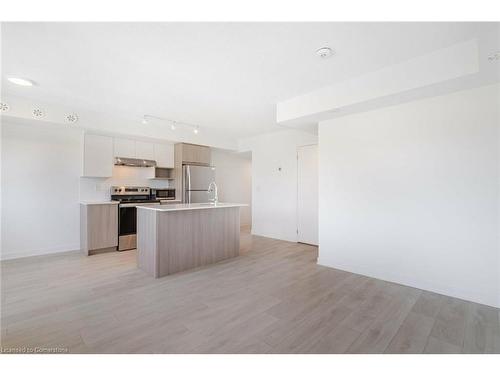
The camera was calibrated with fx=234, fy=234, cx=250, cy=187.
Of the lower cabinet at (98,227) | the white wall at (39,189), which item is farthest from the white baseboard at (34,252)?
the lower cabinet at (98,227)

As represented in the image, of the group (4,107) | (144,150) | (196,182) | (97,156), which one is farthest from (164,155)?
(4,107)

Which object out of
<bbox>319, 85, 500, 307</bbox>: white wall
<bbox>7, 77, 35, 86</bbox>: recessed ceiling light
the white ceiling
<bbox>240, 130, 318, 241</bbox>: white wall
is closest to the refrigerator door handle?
<bbox>240, 130, 318, 241</bbox>: white wall

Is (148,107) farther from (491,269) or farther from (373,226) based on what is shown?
(491,269)

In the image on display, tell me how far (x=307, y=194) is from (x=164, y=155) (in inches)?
135

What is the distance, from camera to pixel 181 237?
3449mm

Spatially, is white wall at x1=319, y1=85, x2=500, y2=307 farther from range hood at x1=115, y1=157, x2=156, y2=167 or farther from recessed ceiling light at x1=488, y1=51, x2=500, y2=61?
range hood at x1=115, y1=157, x2=156, y2=167

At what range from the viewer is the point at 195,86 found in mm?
3113

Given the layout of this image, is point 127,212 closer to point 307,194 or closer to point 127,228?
point 127,228

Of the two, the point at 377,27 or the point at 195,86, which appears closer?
the point at 377,27

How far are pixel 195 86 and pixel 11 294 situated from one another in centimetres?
325

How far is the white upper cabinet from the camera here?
5414 millimetres

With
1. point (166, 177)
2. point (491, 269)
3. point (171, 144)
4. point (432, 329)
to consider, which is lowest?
point (432, 329)

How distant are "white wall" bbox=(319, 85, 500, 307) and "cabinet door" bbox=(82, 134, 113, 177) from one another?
4110 mm
